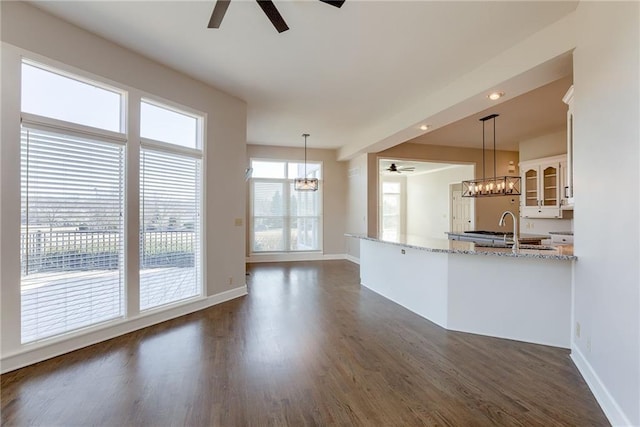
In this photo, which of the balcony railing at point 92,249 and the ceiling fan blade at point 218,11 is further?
the balcony railing at point 92,249

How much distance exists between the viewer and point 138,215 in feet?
11.5

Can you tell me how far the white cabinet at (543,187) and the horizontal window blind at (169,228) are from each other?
20.3ft

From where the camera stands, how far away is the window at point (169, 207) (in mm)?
3633

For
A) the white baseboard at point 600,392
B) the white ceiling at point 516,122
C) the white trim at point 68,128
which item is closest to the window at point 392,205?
the white ceiling at point 516,122

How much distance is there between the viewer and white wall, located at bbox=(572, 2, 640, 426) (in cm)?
176

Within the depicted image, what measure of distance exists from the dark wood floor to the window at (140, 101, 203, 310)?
52cm

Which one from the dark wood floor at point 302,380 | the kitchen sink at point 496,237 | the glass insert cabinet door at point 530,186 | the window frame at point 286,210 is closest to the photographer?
the dark wood floor at point 302,380

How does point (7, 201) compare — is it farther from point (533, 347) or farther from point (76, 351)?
point (533, 347)

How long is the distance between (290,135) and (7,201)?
5120 mm

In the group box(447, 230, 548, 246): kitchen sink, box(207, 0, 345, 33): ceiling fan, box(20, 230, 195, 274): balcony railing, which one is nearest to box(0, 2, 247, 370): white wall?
box(20, 230, 195, 274): balcony railing

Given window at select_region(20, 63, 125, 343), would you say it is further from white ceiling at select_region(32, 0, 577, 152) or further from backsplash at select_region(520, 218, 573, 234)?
backsplash at select_region(520, 218, 573, 234)

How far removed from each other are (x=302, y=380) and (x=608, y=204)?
8.10 ft

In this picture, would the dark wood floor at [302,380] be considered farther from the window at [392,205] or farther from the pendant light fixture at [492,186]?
the window at [392,205]

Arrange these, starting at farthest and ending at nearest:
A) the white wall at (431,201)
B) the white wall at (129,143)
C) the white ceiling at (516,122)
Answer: the white wall at (431,201) → the white ceiling at (516,122) → the white wall at (129,143)
